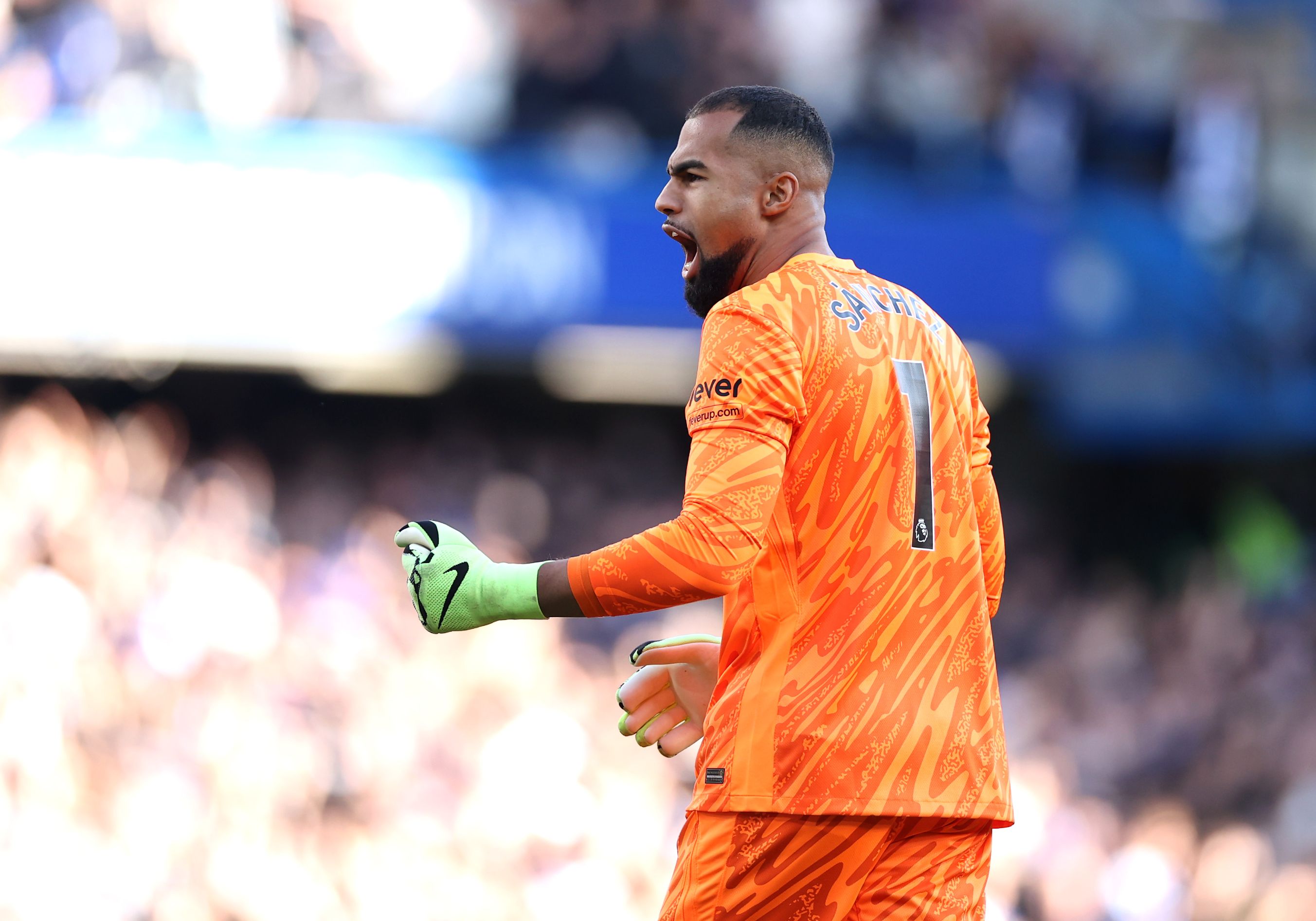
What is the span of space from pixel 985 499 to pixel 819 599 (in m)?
0.54

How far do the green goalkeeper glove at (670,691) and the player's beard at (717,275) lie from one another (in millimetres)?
683

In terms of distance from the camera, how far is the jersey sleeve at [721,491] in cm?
259

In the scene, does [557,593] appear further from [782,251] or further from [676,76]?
[676,76]

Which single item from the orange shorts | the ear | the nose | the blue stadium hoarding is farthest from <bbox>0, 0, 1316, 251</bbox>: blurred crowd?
the orange shorts

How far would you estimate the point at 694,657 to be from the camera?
3229 millimetres

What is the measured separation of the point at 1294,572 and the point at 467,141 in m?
7.93

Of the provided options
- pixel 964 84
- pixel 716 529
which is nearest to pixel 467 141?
pixel 964 84

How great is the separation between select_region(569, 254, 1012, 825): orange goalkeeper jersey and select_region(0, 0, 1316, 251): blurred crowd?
846 centimetres

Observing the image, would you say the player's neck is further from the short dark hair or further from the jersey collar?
the short dark hair

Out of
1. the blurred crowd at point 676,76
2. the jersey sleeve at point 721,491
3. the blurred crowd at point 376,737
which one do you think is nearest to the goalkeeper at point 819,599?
the jersey sleeve at point 721,491

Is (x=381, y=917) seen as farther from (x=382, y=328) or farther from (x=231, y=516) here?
(x=382, y=328)

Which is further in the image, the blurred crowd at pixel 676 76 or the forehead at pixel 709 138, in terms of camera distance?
the blurred crowd at pixel 676 76

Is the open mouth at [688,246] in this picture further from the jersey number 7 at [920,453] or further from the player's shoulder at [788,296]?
the jersey number 7 at [920,453]

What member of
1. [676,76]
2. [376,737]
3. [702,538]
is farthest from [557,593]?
[676,76]
